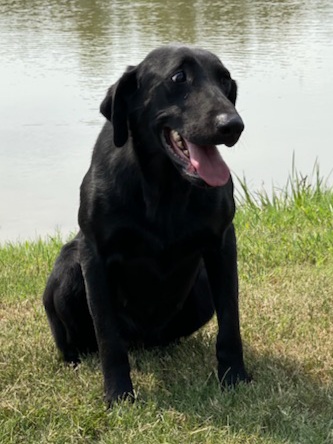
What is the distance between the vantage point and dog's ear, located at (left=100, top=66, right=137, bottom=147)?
→ 3971 millimetres

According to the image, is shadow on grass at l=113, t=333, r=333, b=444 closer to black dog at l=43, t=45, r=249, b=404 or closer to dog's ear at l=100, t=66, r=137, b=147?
black dog at l=43, t=45, r=249, b=404

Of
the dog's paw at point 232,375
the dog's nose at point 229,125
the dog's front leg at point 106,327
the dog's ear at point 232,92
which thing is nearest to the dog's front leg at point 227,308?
the dog's paw at point 232,375

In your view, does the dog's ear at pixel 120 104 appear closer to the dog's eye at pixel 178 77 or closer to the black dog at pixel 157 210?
the black dog at pixel 157 210

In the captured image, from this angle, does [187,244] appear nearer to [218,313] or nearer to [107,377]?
[218,313]

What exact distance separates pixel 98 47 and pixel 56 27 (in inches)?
70.4

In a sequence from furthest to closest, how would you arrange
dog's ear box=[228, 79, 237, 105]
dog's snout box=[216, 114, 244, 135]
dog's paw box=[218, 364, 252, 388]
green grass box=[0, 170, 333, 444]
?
dog's paw box=[218, 364, 252, 388] → dog's ear box=[228, 79, 237, 105] → green grass box=[0, 170, 333, 444] → dog's snout box=[216, 114, 244, 135]

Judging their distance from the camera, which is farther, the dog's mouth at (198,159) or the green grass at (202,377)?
the green grass at (202,377)

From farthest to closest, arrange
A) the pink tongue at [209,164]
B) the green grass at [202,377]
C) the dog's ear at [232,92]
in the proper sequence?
the dog's ear at [232,92]
the green grass at [202,377]
the pink tongue at [209,164]

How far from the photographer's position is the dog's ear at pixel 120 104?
3971 millimetres

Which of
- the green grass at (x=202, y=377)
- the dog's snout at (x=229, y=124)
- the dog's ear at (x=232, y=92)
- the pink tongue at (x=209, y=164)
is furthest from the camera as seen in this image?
the dog's ear at (x=232, y=92)

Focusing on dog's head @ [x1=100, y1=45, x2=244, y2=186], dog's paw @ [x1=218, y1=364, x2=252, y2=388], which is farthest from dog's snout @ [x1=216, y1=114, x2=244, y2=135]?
dog's paw @ [x1=218, y1=364, x2=252, y2=388]

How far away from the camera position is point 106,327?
13.7 ft

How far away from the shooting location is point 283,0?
15.3 m

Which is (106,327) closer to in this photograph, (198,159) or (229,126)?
(198,159)
